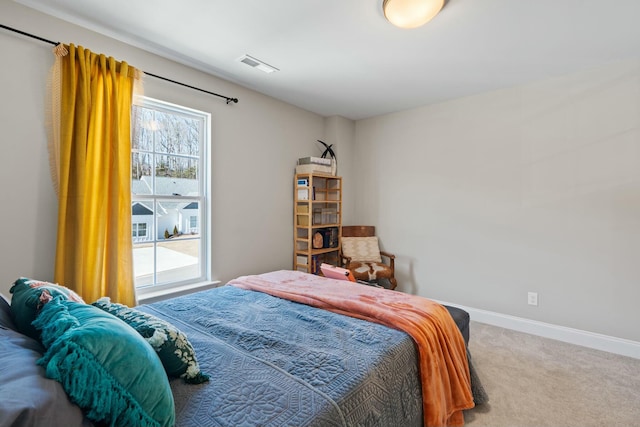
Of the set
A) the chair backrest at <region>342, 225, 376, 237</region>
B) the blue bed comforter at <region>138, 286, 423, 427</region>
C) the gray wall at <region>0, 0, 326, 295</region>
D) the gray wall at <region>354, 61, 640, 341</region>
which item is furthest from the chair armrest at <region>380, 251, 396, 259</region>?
the blue bed comforter at <region>138, 286, 423, 427</region>

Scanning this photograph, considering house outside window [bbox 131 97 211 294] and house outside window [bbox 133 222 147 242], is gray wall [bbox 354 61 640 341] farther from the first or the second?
house outside window [bbox 133 222 147 242]

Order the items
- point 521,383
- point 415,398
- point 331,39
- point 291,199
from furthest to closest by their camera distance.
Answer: point 291,199 → point 331,39 → point 521,383 → point 415,398

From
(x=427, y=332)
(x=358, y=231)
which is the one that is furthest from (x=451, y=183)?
(x=427, y=332)

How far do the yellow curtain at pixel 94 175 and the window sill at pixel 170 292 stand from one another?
25cm

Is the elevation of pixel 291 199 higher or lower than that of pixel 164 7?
lower

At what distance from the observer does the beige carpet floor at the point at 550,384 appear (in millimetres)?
1810

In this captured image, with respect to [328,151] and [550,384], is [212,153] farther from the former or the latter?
[550,384]

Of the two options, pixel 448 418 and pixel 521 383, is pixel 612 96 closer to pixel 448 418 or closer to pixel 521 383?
pixel 521 383

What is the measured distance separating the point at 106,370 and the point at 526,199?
3.56 meters

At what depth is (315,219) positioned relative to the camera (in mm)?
3904

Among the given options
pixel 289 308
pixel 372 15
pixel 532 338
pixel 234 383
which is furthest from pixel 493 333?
pixel 372 15

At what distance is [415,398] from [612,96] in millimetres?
3111

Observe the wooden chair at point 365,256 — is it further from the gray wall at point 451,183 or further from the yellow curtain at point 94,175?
the yellow curtain at point 94,175

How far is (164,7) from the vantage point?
1.96 meters
